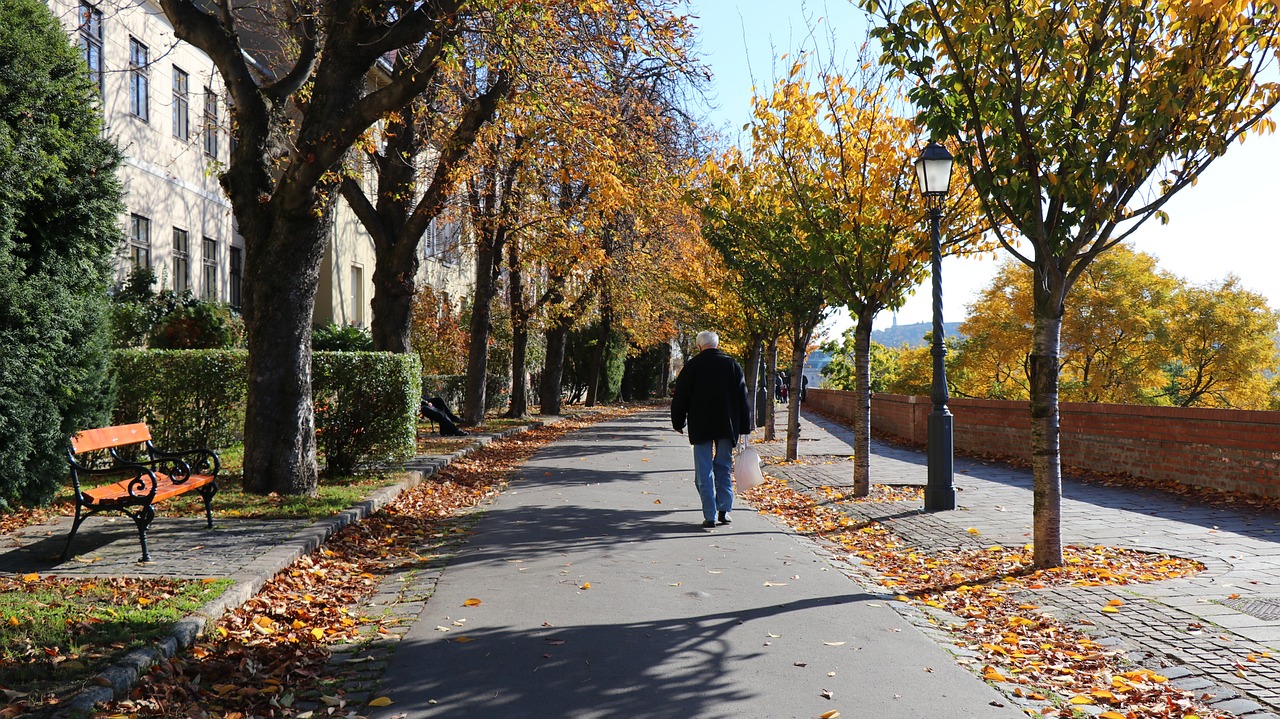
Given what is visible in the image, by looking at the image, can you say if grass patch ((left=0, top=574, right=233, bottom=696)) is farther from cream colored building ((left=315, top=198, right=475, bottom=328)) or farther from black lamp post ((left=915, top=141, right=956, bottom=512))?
cream colored building ((left=315, top=198, right=475, bottom=328))

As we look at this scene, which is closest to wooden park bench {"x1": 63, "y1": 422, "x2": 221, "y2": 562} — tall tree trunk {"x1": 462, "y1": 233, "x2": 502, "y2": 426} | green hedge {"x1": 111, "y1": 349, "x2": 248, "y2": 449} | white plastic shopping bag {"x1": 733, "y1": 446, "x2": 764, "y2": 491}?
green hedge {"x1": 111, "y1": 349, "x2": 248, "y2": 449}

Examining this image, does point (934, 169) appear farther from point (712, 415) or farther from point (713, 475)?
point (713, 475)

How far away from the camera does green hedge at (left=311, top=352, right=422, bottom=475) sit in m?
12.4

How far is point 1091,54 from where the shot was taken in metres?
7.46

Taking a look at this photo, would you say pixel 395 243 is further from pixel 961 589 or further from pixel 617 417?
pixel 617 417

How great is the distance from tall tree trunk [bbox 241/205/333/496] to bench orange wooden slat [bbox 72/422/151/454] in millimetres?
1679

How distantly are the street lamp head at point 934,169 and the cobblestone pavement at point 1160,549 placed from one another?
360 centimetres

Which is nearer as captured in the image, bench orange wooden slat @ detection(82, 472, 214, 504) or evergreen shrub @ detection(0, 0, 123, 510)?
bench orange wooden slat @ detection(82, 472, 214, 504)

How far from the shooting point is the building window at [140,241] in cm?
2006

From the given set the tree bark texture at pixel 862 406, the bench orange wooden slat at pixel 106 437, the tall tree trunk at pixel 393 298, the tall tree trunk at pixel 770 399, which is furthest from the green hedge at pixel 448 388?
the bench orange wooden slat at pixel 106 437

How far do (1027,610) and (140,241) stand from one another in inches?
754

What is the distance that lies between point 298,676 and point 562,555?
3414mm

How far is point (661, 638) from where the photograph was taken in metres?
5.64

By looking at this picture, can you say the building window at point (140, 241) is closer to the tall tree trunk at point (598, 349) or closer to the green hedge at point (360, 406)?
the green hedge at point (360, 406)
